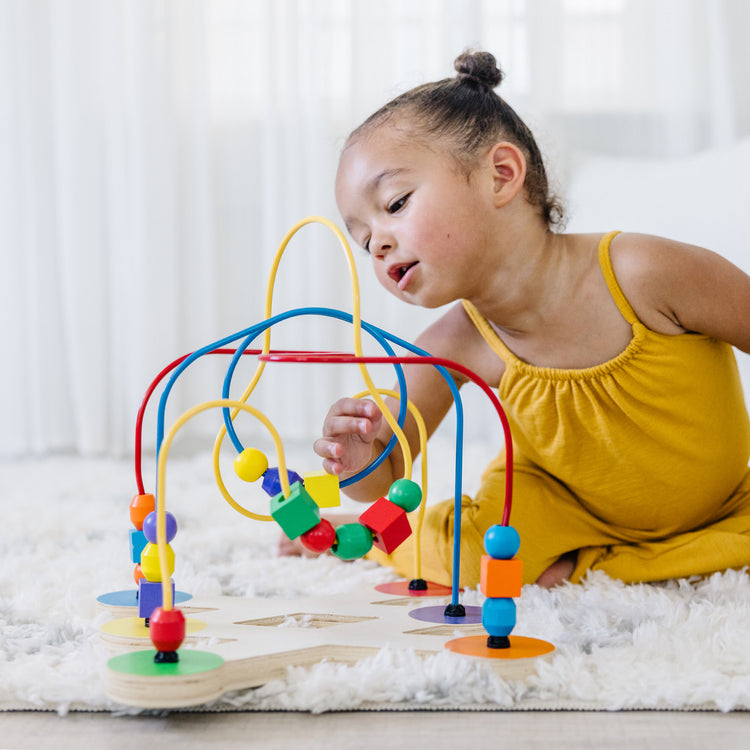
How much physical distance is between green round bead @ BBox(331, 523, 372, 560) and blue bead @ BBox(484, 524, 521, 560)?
0.09 metres

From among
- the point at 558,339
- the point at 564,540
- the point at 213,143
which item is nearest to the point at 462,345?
the point at 558,339

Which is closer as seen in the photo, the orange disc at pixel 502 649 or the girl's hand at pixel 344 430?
the orange disc at pixel 502 649

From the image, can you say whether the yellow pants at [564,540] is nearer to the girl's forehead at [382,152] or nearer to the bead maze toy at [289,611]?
the bead maze toy at [289,611]

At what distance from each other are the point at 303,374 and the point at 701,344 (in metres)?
1.20

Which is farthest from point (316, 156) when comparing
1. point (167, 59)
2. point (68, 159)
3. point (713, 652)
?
point (713, 652)

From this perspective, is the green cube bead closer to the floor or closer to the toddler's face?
the floor

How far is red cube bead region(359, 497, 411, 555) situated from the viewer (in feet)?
2.31

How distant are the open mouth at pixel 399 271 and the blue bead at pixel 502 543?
31 cm

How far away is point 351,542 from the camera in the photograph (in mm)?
678

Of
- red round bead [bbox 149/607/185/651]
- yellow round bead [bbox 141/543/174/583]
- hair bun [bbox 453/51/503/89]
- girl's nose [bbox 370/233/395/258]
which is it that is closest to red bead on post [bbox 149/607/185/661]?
red round bead [bbox 149/607/185/651]

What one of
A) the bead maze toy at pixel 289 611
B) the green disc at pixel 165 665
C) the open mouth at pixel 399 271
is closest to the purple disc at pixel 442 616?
the bead maze toy at pixel 289 611

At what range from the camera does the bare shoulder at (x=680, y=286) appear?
3.06 feet

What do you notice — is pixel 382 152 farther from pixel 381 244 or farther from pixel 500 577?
pixel 500 577

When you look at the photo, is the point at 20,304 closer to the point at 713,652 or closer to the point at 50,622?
the point at 50,622
